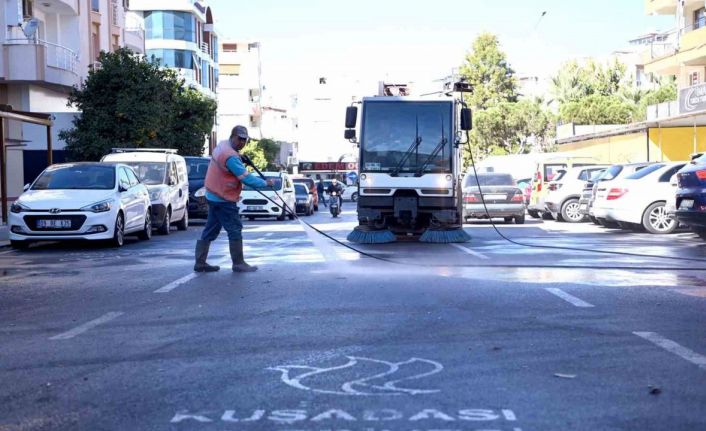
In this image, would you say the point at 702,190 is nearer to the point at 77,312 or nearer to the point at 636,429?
the point at 77,312

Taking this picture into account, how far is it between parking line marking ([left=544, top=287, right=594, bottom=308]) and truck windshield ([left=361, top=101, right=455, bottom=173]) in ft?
26.2

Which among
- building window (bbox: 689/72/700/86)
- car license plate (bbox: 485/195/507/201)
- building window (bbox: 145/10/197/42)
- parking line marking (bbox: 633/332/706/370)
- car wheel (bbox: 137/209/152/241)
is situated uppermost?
building window (bbox: 145/10/197/42)

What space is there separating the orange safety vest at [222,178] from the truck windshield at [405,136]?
6.02 meters

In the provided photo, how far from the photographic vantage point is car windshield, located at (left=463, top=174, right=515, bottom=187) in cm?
2817

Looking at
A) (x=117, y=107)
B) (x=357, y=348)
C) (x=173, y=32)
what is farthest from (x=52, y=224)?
(x=173, y=32)

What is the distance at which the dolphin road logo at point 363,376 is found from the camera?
554 centimetres

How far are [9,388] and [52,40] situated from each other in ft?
109

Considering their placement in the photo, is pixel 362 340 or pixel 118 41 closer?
pixel 362 340

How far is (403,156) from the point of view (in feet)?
59.7

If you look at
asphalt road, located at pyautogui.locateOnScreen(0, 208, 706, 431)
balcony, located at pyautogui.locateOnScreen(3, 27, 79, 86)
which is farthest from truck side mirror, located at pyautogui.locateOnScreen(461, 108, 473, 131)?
balcony, located at pyautogui.locateOnScreen(3, 27, 79, 86)

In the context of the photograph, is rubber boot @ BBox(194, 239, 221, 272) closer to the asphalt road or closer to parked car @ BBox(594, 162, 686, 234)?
the asphalt road

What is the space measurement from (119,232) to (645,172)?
1101 cm

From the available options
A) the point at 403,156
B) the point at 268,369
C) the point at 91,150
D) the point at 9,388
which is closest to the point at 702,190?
the point at 403,156

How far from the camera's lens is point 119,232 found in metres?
17.6
